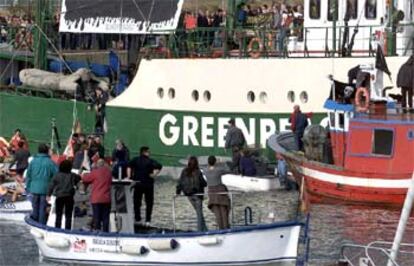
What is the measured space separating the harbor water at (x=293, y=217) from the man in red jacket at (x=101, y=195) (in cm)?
136

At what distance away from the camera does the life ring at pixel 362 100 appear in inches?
1323

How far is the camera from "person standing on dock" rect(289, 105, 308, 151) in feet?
120

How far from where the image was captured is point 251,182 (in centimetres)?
3756

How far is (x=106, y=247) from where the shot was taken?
25.7 metres

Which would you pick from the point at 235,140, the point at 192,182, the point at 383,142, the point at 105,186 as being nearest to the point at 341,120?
the point at 383,142

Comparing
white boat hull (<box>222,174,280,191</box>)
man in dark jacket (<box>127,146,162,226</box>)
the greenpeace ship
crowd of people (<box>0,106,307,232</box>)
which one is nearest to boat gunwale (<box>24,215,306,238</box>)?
crowd of people (<box>0,106,307,232</box>)

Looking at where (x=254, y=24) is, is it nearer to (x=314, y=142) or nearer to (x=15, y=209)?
(x=314, y=142)

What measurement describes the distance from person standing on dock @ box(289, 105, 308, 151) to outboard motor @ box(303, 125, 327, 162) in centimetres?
152

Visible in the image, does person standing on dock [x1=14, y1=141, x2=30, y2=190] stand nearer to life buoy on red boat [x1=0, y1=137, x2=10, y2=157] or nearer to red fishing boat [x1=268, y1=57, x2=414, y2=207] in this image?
red fishing boat [x1=268, y1=57, x2=414, y2=207]

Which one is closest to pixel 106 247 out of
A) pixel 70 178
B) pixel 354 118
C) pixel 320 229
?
pixel 70 178

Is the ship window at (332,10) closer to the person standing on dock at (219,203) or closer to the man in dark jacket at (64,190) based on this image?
the man in dark jacket at (64,190)

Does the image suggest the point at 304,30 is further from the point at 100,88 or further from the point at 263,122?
the point at 100,88

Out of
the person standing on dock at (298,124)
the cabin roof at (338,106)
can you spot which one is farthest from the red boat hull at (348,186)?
the person standing on dock at (298,124)

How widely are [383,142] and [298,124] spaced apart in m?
4.40
